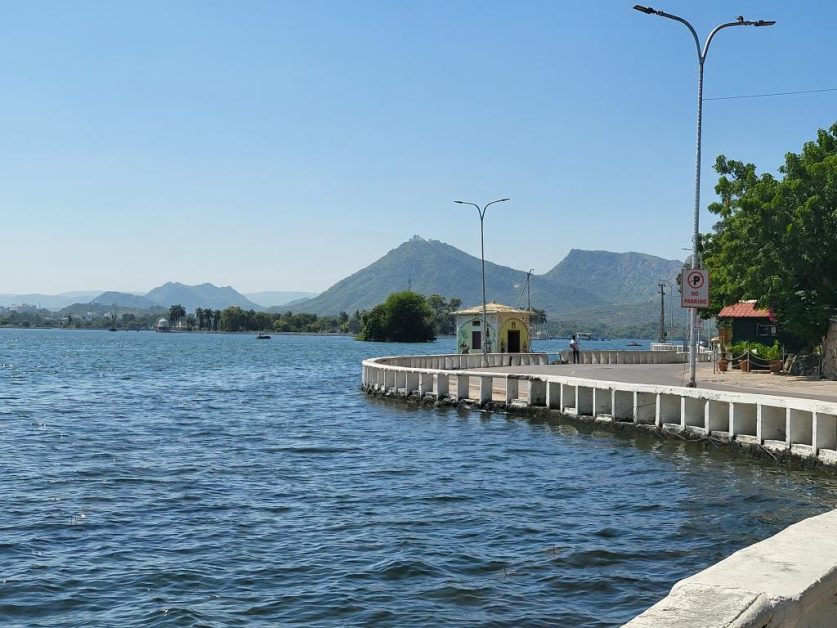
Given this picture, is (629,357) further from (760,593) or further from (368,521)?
(760,593)

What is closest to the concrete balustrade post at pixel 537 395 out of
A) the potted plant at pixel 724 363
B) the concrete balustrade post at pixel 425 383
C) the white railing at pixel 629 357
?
the concrete balustrade post at pixel 425 383

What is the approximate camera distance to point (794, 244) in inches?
1474

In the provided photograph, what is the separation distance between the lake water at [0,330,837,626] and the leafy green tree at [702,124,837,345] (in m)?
12.7

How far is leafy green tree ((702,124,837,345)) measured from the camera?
123ft

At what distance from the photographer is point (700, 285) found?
29.1 meters

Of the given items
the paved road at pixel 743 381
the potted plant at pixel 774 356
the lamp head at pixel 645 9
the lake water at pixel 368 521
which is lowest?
the lake water at pixel 368 521

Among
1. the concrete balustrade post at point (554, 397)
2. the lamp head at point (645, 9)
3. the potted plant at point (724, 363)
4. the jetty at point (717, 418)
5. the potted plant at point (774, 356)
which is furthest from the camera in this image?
the potted plant at point (724, 363)

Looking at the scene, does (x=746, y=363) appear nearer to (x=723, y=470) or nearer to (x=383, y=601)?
(x=723, y=470)

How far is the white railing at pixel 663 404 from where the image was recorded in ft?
75.3

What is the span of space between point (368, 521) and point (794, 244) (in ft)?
90.4

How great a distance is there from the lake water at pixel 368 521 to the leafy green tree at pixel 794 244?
12724 mm

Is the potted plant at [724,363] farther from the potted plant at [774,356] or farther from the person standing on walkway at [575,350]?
the person standing on walkway at [575,350]

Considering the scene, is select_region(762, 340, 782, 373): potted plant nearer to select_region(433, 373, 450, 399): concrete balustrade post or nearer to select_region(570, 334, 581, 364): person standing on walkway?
select_region(570, 334, 581, 364): person standing on walkway

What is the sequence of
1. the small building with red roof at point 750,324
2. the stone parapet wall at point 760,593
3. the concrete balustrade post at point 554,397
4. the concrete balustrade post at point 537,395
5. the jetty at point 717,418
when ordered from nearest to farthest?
the stone parapet wall at point 760,593, the jetty at point 717,418, the concrete balustrade post at point 554,397, the concrete balustrade post at point 537,395, the small building with red roof at point 750,324
